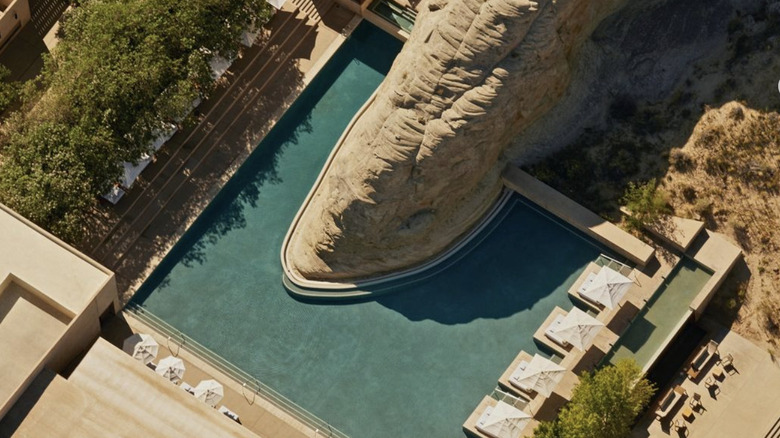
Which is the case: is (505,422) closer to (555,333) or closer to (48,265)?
(555,333)

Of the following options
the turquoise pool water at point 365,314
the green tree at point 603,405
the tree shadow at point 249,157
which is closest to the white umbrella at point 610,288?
the turquoise pool water at point 365,314

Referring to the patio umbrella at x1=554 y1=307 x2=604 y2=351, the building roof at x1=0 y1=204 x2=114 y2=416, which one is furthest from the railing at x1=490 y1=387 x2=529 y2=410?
the building roof at x1=0 y1=204 x2=114 y2=416

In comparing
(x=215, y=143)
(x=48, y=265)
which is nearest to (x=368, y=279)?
(x=215, y=143)

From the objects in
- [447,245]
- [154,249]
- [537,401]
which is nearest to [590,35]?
[447,245]

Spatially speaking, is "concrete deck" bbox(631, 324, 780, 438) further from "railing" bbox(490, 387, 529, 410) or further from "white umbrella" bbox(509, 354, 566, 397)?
"railing" bbox(490, 387, 529, 410)

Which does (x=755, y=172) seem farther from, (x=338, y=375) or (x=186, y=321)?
(x=186, y=321)

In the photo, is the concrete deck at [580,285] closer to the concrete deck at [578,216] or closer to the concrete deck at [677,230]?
the concrete deck at [578,216]
